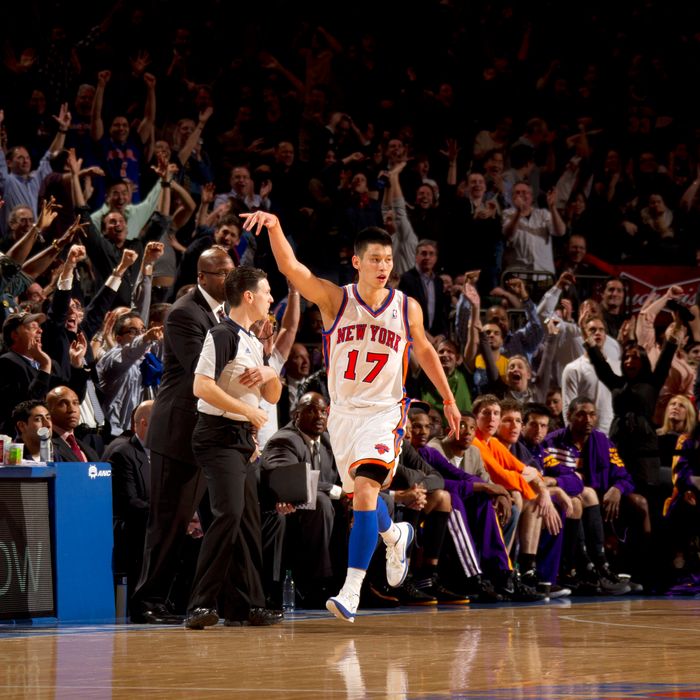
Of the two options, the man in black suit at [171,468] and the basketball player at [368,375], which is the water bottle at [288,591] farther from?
the basketball player at [368,375]

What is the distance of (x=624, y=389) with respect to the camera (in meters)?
12.3

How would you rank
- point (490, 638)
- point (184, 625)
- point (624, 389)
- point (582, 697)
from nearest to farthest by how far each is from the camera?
1. point (582, 697)
2. point (490, 638)
3. point (184, 625)
4. point (624, 389)

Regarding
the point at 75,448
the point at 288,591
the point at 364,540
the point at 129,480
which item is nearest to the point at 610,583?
the point at 288,591

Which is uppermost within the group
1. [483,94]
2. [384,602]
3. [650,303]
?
[483,94]

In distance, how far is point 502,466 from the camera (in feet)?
35.4

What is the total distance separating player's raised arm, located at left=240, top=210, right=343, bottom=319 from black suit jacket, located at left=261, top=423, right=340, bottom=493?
1.83 metres

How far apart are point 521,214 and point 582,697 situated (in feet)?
39.1

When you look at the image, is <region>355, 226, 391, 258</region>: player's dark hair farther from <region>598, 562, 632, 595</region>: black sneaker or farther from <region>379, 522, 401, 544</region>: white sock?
<region>598, 562, 632, 595</region>: black sneaker

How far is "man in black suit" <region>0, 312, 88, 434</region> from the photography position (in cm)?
893

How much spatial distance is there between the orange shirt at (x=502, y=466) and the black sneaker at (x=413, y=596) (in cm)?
128

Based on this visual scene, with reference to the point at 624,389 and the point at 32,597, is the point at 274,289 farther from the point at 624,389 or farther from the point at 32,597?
the point at 32,597

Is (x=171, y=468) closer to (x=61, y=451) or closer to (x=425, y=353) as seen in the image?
(x=61, y=451)

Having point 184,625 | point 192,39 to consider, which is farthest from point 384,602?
point 192,39

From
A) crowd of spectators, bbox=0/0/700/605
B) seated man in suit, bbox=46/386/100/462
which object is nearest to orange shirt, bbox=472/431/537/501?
crowd of spectators, bbox=0/0/700/605
